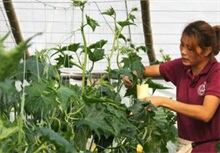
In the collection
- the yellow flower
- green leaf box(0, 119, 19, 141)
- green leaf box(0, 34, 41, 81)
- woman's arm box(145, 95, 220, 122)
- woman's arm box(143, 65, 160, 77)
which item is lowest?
the yellow flower

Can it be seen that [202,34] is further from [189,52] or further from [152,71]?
[152,71]

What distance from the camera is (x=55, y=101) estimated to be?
1484 millimetres

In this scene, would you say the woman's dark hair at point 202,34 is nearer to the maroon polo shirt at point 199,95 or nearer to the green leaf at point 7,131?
the maroon polo shirt at point 199,95

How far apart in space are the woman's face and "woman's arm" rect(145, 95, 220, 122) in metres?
0.14

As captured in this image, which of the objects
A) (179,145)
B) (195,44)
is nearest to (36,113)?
(195,44)

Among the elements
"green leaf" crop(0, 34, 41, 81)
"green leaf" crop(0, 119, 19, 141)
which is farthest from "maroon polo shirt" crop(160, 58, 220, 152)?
"green leaf" crop(0, 34, 41, 81)

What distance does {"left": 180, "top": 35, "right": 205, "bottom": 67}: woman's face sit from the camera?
78.5 inches

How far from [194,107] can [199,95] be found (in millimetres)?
145

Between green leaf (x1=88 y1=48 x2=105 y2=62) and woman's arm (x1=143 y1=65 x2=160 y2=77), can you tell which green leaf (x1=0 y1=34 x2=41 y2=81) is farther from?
woman's arm (x1=143 y1=65 x2=160 y2=77)

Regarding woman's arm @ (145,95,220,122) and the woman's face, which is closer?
woman's arm @ (145,95,220,122)

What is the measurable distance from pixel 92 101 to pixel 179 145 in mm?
839

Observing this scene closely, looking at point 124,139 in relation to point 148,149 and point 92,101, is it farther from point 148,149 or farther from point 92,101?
point 92,101

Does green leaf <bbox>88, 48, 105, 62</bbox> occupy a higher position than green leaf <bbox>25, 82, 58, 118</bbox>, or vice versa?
green leaf <bbox>88, 48, 105, 62</bbox>

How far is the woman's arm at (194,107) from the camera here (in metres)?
1.86
